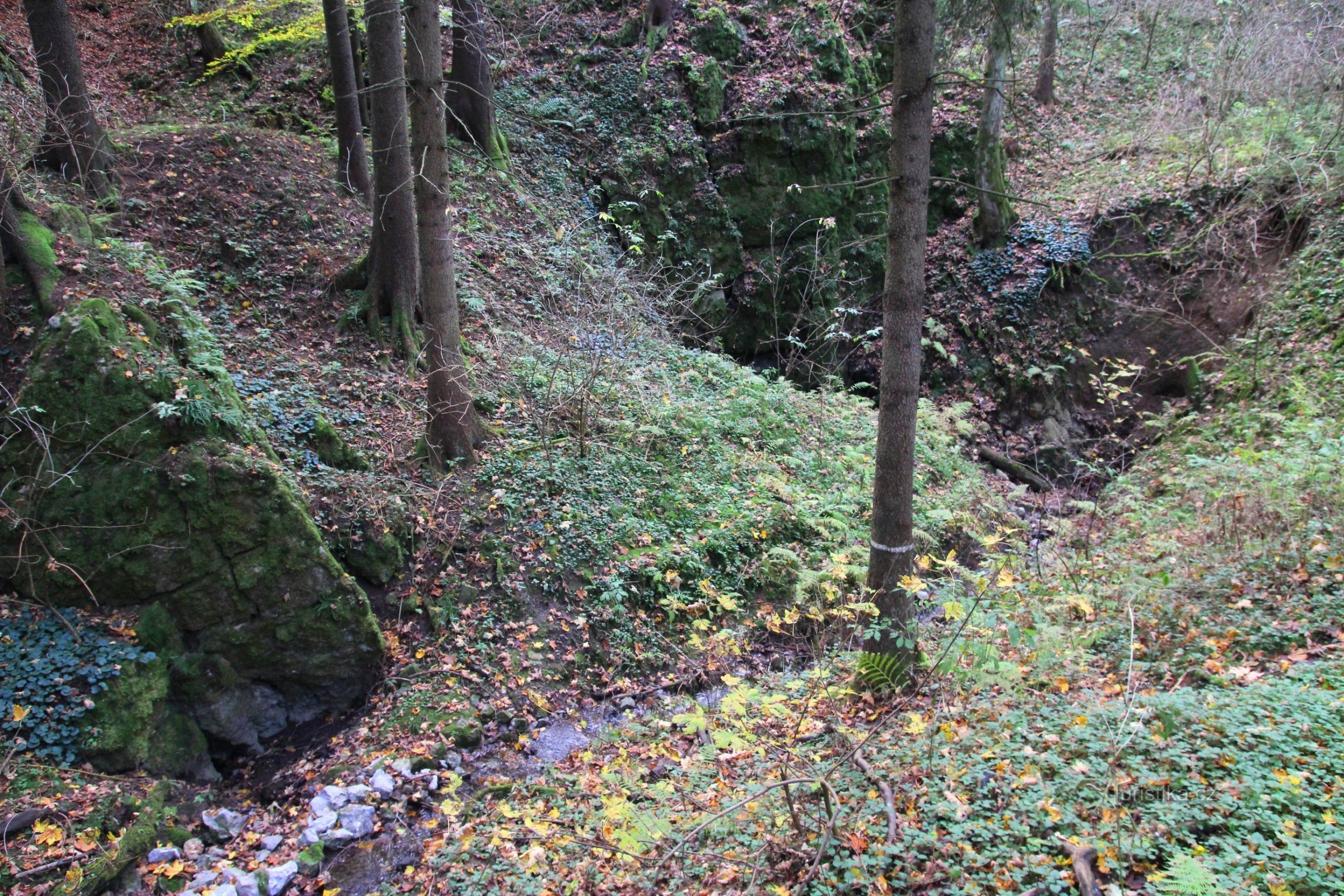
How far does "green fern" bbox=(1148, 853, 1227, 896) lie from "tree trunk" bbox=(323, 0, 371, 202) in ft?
38.3

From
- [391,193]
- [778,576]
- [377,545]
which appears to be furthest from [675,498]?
[391,193]

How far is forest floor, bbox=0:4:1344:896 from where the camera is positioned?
354 cm

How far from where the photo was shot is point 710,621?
7426mm

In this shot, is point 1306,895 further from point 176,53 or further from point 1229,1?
point 1229,1

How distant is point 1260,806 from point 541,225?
12.3 metres

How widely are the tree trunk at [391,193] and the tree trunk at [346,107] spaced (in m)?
1.76

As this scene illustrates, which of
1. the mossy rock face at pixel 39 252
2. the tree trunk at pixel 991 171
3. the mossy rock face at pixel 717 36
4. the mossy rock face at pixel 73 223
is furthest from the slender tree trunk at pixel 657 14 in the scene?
the mossy rock face at pixel 39 252

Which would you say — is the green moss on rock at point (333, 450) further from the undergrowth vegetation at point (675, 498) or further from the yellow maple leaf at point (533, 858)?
the yellow maple leaf at point (533, 858)

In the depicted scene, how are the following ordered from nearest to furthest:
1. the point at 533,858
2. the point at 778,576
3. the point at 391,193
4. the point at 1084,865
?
the point at 1084,865, the point at 533,858, the point at 391,193, the point at 778,576

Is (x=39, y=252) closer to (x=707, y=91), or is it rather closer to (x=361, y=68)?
(x=361, y=68)

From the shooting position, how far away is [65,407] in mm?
5566

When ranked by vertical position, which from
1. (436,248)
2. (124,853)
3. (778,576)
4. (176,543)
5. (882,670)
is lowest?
(778,576)

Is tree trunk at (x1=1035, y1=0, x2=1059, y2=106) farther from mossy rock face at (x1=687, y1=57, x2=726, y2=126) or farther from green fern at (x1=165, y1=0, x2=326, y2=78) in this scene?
green fern at (x1=165, y1=0, x2=326, y2=78)

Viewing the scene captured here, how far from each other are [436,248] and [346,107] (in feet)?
17.2
